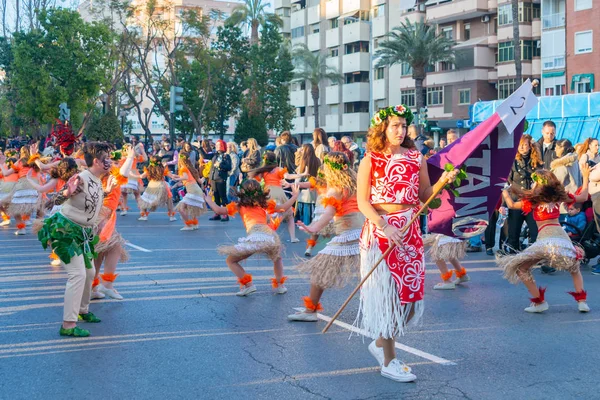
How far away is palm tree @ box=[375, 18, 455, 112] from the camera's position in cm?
5306

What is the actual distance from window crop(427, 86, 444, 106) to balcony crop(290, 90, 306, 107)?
18.0 meters

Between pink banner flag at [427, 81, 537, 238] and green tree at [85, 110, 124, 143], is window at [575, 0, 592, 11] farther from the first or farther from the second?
pink banner flag at [427, 81, 537, 238]

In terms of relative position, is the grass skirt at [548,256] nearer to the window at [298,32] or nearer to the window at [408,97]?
the window at [408,97]

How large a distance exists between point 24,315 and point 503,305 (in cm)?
512

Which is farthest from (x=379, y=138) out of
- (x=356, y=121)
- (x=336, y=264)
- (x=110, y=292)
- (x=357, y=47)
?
(x=357, y=47)

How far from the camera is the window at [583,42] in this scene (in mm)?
48281

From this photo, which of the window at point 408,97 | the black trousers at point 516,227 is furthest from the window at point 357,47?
the black trousers at point 516,227

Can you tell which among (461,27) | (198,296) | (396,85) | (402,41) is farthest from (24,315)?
(396,85)

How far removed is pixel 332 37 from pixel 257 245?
65.3 metres

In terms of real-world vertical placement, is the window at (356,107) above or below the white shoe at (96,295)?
above

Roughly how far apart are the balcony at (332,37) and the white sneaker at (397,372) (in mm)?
67737

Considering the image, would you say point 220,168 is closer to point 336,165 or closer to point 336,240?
point 336,165

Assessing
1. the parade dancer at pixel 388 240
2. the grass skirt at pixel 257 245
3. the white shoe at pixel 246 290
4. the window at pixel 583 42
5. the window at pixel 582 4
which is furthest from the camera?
the window at pixel 583 42

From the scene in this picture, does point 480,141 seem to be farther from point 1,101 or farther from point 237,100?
point 1,101
